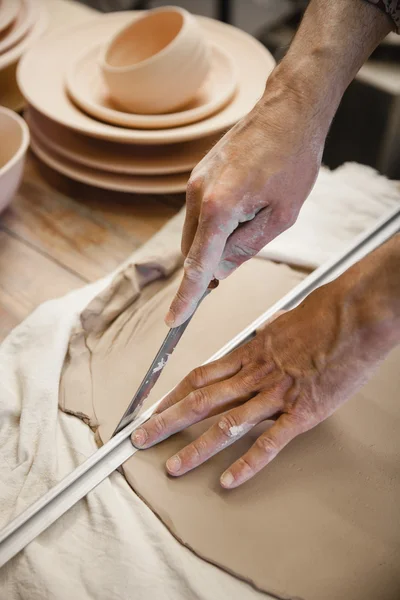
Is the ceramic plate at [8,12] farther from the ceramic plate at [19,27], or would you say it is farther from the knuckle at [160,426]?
the knuckle at [160,426]

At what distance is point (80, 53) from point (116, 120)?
23cm

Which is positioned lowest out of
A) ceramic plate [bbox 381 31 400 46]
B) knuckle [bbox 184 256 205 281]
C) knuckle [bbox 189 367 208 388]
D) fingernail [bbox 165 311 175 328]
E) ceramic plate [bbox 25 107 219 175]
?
knuckle [bbox 189 367 208 388]

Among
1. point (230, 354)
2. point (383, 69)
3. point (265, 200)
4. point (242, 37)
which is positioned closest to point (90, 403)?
point (230, 354)

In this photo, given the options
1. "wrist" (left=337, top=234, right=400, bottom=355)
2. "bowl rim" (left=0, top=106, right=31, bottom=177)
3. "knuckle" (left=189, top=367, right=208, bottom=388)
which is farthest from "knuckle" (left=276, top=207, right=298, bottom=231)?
"bowl rim" (left=0, top=106, right=31, bottom=177)

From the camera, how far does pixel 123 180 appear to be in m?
0.97

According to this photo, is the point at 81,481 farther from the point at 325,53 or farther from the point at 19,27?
the point at 19,27

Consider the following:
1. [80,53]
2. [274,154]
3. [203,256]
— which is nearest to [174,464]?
[203,256]

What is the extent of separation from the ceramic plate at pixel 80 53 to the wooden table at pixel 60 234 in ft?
0.52

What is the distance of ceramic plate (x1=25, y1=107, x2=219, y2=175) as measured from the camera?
952mm

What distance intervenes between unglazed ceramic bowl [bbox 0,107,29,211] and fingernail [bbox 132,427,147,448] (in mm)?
424

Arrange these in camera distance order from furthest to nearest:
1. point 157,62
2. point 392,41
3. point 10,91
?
point 392,41
point 10,91
point 157,62

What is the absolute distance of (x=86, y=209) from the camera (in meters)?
1.04

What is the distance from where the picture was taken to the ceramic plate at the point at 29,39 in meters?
1.03

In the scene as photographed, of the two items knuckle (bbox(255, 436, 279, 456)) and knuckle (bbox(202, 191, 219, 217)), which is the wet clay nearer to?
knuckle (bbox(255, 436, 279, 456))
